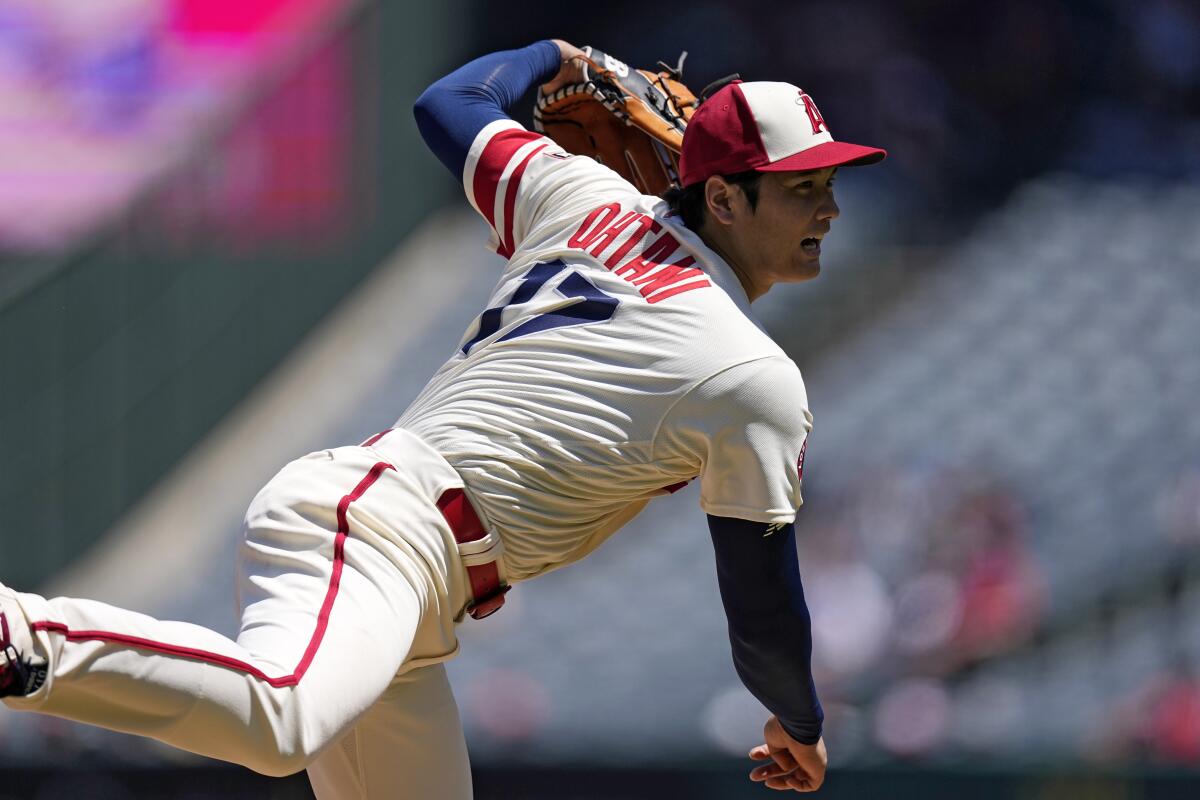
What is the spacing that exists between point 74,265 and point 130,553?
1.23 metres

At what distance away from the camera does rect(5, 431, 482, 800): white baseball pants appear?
1.83m

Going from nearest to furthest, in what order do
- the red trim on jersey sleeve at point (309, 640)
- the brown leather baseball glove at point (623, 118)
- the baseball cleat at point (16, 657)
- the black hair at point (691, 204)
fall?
the baseball cleat at point (16, 657) < the red trim on jersey sleeve at point (309, 640) < the black hair at point (691, 204) < the brown leather baseball glove at point (623, 118)

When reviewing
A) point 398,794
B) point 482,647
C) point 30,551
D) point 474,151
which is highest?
point 474,151

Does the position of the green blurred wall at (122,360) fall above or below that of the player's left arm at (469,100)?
below

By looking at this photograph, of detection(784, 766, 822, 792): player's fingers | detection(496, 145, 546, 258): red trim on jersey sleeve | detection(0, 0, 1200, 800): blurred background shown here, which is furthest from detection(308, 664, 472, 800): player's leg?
detection(0, 0, 1200, 800): blurred background

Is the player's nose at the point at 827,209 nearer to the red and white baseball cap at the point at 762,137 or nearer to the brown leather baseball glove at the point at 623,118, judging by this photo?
the red and white baseball cap at the point at 762,137

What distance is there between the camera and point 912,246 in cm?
750

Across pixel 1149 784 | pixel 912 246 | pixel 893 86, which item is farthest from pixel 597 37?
pixel 1149 784

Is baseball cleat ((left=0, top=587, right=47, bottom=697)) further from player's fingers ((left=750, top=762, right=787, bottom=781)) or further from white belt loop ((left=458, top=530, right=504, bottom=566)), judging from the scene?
player's fingers ((left=750, top=762, right=787, bottom=781))

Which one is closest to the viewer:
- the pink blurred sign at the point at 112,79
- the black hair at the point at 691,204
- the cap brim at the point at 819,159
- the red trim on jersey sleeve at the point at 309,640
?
the red trim on jersey sleeve at the point at 309,640

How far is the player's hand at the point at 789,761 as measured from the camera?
262cm

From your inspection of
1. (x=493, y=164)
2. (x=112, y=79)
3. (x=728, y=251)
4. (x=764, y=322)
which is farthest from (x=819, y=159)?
(x=112, y=79)

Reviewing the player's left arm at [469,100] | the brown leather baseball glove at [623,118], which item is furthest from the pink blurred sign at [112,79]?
the player's left arm at [469,100]

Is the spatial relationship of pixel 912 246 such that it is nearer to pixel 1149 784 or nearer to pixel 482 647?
pixel 482 647
